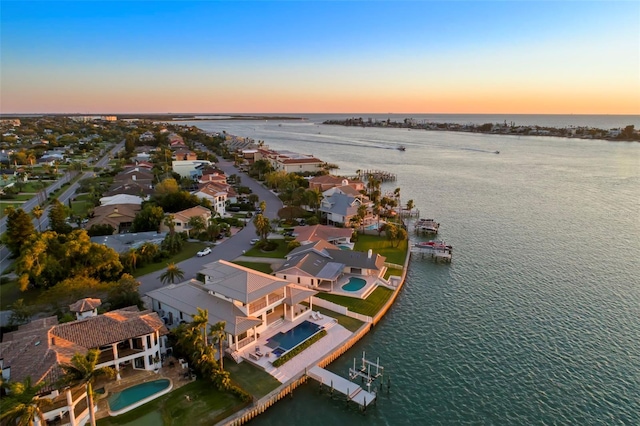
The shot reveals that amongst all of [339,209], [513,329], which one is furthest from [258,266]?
[513,329]

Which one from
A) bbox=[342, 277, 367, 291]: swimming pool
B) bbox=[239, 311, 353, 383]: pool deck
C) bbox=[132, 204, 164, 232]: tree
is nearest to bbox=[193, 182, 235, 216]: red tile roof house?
bbox=[132, 204, 164, 232]: tree

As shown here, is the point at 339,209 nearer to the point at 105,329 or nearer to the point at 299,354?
the point at 299,354

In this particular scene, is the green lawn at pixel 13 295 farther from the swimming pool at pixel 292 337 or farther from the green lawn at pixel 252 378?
the swimming pool at pixel 292 337

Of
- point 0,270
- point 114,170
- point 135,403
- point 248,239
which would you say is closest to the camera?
point 135,403

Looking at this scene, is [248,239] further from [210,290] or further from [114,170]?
[114,170]

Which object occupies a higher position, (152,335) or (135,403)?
(152,335)

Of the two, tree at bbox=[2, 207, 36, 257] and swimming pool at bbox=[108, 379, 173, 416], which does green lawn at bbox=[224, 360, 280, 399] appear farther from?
tree at bbox=[2, 207, 36, 257]

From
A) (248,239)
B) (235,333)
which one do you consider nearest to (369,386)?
(235,333)
